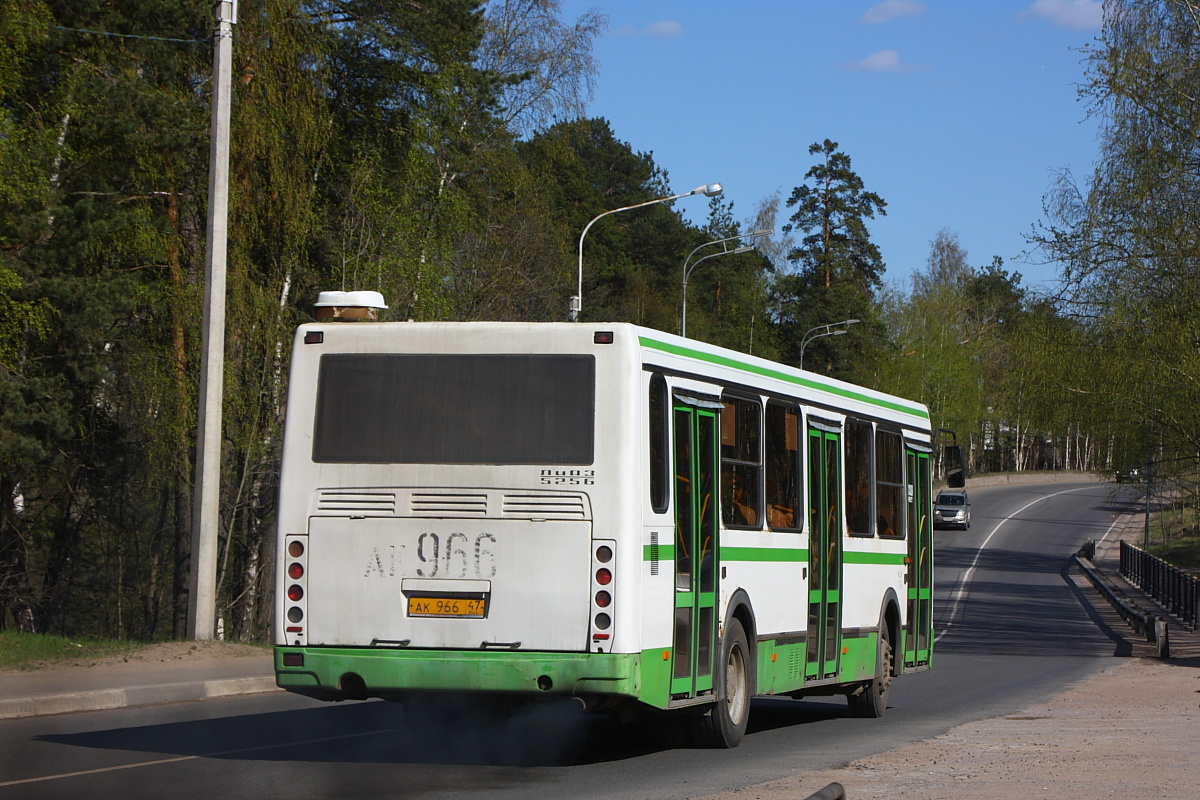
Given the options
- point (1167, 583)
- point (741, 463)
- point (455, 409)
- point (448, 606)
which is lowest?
point (1167, 583)

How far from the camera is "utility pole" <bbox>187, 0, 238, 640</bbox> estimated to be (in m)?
19.3

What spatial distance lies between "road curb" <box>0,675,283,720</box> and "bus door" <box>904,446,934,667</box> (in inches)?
279

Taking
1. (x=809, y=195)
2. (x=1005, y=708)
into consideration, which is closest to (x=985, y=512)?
(x=809, y=195)

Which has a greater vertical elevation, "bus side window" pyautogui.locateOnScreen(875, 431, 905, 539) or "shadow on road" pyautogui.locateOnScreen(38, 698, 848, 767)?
"bus side window" pyautogui.locateOnScreen(875, 431, 905, 539)

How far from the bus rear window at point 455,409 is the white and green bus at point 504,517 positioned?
13 millimetres

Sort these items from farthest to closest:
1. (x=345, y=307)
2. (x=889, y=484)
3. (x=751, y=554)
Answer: (x=889, y=484) < (x=751, y=554) < (x=345, y=307)

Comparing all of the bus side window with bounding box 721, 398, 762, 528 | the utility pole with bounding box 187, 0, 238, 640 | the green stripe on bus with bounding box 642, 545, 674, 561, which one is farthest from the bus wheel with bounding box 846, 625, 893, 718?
the utility pole with bounding box 187, 0, 238, 640

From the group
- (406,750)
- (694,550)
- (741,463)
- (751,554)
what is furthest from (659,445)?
(406,750)

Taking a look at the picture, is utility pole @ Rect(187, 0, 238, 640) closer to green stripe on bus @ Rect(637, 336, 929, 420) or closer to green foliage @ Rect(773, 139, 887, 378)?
green stripe on bus @ Rect(637, 336, 929, 420)

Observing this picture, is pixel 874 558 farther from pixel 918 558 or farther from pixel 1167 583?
pixel 1167 583

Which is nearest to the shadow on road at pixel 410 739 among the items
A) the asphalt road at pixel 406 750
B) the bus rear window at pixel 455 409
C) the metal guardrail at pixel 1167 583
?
the asphalt road at pixel 406 750

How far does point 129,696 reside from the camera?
15.5 metres

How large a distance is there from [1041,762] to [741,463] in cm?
312

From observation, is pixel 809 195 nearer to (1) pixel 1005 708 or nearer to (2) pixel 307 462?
(1) pixel 1005 708
